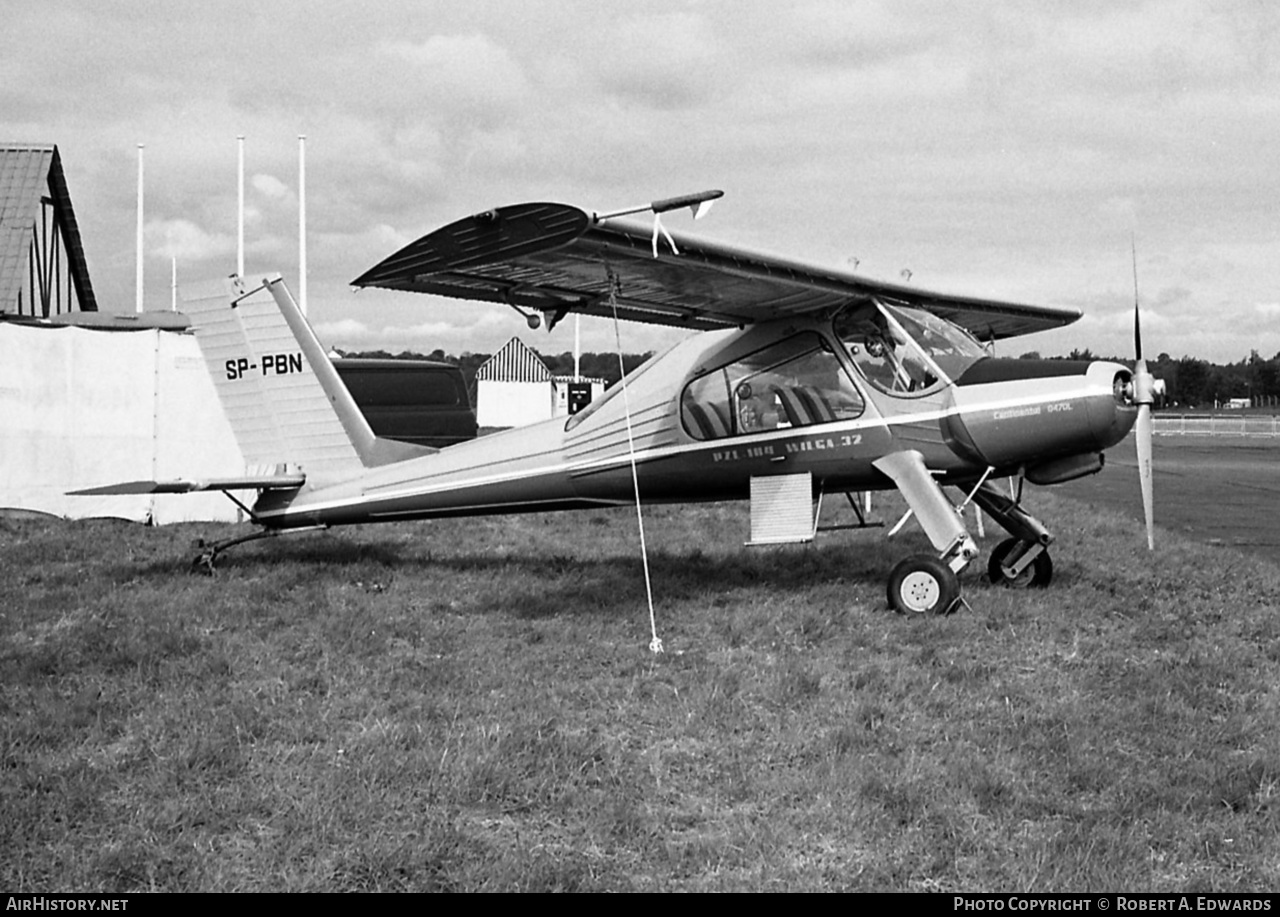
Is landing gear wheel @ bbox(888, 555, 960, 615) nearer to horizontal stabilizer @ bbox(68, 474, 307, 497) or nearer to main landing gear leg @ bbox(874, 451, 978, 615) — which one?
main landing gear leg @ bbox(874, 451, 978, 615)

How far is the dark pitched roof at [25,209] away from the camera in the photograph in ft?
69.2

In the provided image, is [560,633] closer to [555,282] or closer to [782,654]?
[782,654]

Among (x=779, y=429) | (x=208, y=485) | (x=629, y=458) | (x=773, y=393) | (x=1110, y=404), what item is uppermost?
(x=773, y=393)

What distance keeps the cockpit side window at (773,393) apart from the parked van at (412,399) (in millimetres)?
9123

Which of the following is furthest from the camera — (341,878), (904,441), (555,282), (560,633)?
(904,441)

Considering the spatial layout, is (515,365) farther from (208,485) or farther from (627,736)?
(627,736)

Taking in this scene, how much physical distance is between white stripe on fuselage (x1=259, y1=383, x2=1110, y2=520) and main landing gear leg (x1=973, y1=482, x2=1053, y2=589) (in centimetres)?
110

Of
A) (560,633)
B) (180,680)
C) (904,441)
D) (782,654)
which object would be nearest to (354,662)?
(180,680)

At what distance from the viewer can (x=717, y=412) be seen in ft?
29.3

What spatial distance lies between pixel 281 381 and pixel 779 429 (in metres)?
4.54

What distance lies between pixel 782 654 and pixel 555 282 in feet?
10.5

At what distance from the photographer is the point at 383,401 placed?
17.9 m

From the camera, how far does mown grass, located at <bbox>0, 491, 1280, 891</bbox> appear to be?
3.63m

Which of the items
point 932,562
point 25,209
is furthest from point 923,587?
point 25,209
